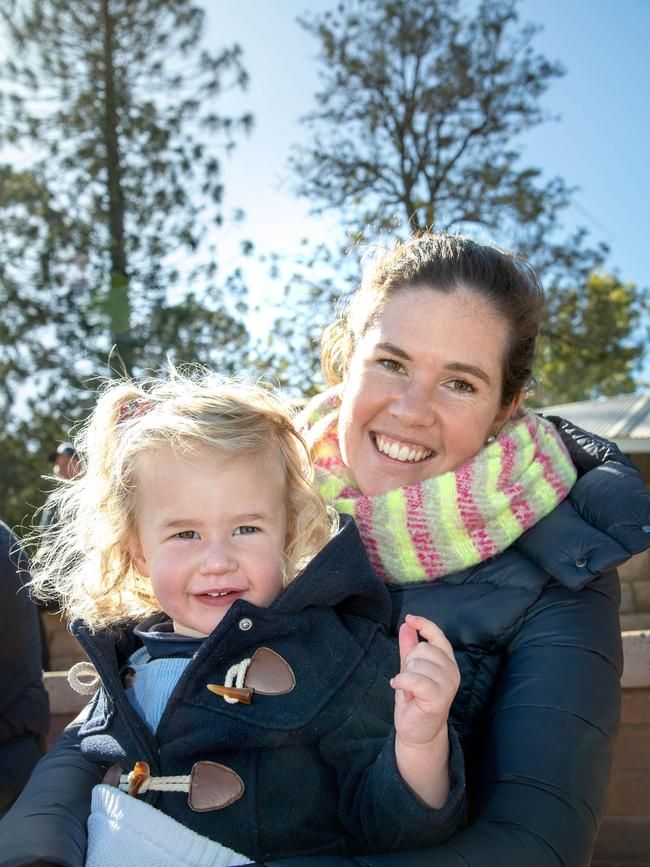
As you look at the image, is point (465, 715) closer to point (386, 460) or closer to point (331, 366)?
point (386, 460)

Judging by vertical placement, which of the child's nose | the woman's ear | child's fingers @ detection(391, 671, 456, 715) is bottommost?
child's fingers @ detection(391, 671, 456, 715)

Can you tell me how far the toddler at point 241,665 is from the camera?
1.65 meters

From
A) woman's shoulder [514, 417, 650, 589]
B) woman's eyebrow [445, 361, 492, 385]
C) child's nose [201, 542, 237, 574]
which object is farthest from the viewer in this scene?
woman's eyebrow [445, 361, 492, 385]

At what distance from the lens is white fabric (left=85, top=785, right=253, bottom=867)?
62.9 inches

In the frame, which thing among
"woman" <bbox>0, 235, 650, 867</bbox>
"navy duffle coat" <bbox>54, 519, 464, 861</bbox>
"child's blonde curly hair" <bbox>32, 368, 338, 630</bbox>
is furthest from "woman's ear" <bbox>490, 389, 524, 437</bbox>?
"navy duffle coat" <bbox>54, 519, 464, 861</bbox>

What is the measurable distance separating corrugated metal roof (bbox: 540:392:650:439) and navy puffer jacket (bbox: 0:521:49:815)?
5619mm

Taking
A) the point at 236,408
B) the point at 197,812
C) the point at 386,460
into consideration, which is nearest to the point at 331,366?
the point at 386,460

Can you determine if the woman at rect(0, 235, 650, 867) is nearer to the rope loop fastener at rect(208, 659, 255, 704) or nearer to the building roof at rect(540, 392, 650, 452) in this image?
the rope loop fastener at rect(208, 659, 255, 704)

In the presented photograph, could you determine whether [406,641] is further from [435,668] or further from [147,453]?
[147,453]

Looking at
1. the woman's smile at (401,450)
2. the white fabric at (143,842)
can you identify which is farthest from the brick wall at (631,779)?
the white fabric at (143,842)

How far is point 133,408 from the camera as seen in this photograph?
88.7 inches

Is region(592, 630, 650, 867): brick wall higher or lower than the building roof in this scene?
lower

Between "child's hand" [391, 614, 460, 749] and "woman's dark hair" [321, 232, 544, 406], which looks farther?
"woman's dark hair" [321, 232, 544, 406]

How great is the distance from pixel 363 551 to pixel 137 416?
653 mm
